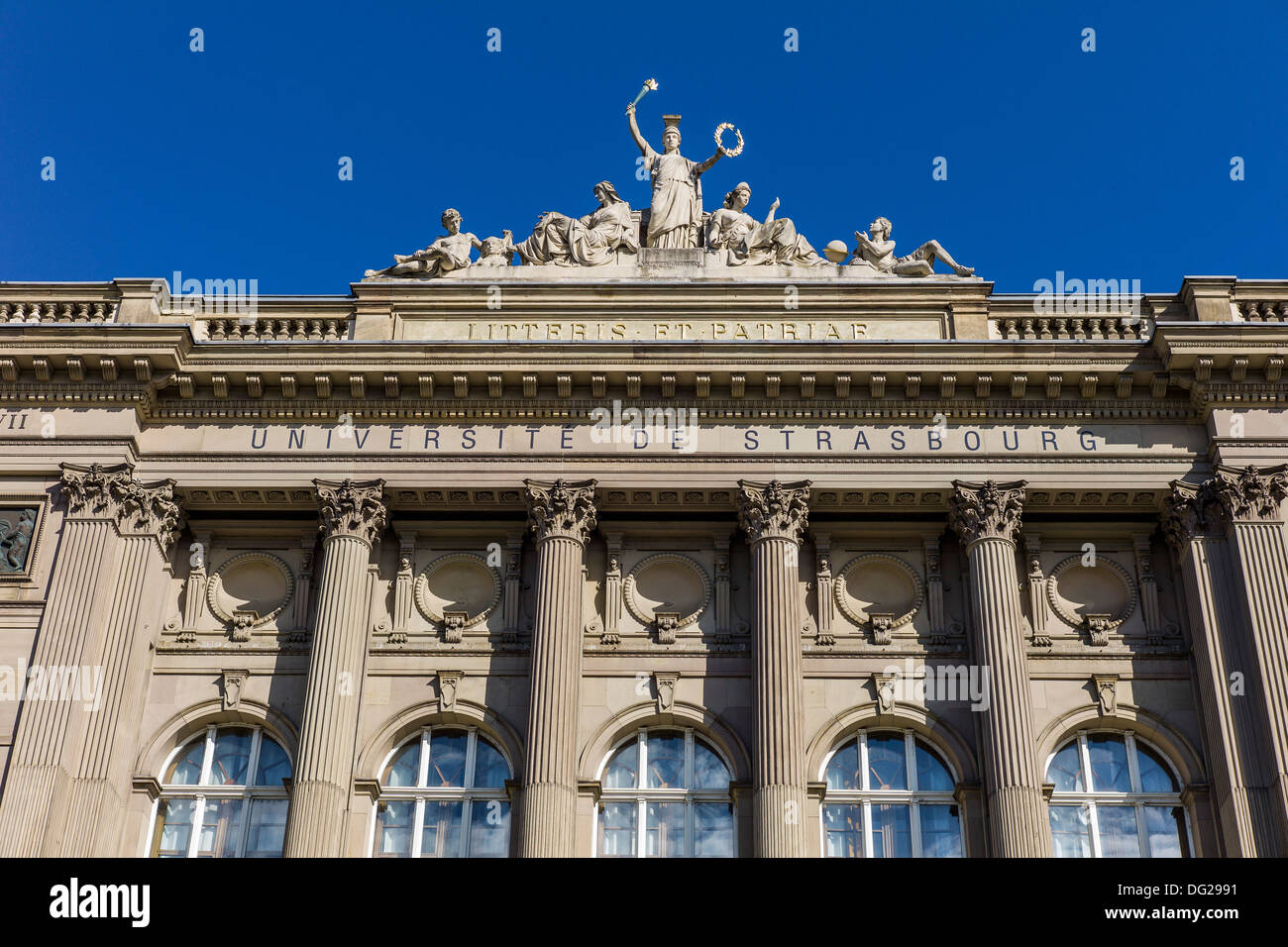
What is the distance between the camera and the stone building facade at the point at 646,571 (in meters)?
28.2

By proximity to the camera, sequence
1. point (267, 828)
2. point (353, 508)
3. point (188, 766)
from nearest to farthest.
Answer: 1. point (267, 828)
2. point (188, 766)
3. point (353, 508)

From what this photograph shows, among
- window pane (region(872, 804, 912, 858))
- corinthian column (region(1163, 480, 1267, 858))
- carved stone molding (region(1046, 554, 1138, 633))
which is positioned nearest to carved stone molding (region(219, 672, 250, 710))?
window pane (region(872, 804, 912, 858))

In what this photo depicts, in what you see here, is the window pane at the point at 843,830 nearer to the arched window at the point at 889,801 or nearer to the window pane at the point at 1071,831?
the arched window at the point at 889,801

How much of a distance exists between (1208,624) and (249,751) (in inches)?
652

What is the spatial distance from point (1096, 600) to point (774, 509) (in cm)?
605

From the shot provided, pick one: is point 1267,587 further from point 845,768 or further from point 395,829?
point 395,829

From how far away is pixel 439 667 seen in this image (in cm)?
2948

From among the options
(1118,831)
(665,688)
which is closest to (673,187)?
(665,688)

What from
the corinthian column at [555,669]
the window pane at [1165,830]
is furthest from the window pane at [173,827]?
the window pane at [1165,830]

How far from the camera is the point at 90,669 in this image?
92.9ft

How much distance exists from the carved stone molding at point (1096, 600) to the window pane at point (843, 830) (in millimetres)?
5179
